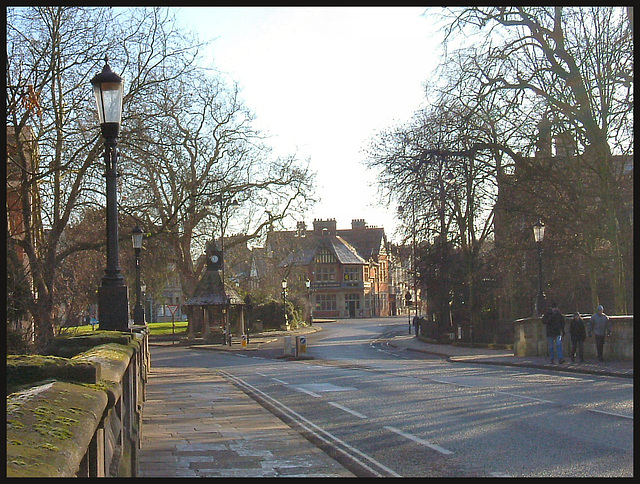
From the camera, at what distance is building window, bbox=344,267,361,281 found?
361 ft

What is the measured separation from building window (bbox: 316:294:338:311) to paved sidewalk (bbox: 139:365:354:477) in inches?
3650

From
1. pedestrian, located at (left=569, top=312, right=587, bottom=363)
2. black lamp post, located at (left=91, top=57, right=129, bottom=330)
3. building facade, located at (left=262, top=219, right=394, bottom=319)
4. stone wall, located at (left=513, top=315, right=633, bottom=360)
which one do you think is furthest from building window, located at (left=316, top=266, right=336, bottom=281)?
black lamp post, located at (left=91, top=57, right=129, bottom=330)

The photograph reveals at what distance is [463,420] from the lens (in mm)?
12680

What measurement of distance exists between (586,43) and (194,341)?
3538 centimetres

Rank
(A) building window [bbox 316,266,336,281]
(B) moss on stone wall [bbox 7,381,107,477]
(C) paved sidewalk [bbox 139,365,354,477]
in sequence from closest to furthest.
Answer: (B) moss on stone wall [bbox 7,381,107,477] < (C) paved sidewalk [bbox 139,365,354,477] < (A) building window [bbox 316,266,336,281]

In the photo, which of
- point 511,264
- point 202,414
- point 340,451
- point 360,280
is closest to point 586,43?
point 511,264

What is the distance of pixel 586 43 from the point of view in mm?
28359

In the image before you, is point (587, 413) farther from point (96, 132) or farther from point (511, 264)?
point (511, 264)

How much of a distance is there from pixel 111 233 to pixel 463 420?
6.14 m

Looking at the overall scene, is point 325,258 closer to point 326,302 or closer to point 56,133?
point 326,302

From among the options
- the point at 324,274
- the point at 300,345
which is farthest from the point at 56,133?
the point at 324,274

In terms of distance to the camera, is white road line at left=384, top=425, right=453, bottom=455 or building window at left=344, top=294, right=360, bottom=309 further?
building window at left=344, top=294, right=360, bottom=309

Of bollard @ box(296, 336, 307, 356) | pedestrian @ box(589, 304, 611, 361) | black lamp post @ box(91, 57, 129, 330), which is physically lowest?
bollard @ box(296, 336, 307, 356)

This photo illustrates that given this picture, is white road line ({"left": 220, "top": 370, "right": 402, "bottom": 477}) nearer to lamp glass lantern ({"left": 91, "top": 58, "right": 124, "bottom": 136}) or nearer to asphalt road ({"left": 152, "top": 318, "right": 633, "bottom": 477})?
asphalt road ({"left": 152, "top": 318, "right": 633, "bottom": 477})
